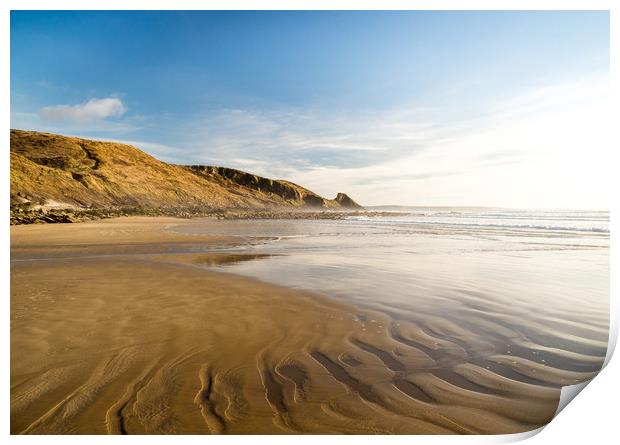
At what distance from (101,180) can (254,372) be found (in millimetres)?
60277

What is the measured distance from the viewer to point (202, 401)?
2.36m

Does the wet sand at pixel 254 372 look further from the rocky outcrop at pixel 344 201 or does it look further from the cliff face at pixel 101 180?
the rocky outcrop at pixel 344 201

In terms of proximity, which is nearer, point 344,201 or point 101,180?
point 101,180

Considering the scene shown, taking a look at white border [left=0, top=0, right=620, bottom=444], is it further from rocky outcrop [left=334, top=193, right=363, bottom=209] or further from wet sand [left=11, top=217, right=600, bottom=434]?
rocky outcrop [left=334, top=193, right=363, bottom=209]

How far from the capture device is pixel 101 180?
53.9 meters

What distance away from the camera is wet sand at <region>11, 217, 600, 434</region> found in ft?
7.27

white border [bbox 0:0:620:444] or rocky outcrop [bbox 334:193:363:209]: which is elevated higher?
rocky outcrop [bbox 334:193:363:209]

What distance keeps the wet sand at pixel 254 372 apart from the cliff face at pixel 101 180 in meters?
31.8

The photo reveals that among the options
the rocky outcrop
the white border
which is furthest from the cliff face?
the rocky outcrop

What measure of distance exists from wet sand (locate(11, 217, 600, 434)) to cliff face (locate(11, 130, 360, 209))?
31.8 metres

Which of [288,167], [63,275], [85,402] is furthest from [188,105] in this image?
[288,167]
